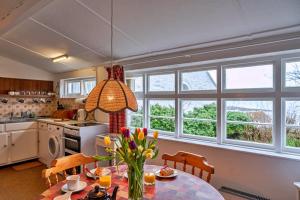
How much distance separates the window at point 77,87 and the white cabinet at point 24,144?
3.72 feet

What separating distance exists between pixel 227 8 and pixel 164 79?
158cm

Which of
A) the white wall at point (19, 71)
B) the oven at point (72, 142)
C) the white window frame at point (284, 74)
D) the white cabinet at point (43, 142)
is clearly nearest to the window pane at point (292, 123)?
the white window frame at point (284, 74)

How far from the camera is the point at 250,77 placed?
2332mm

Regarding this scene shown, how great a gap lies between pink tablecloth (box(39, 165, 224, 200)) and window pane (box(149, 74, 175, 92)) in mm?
1713

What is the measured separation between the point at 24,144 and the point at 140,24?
3527mm

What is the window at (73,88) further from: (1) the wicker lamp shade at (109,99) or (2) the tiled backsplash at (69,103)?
(1) the wicker lamp shade at (109,99)

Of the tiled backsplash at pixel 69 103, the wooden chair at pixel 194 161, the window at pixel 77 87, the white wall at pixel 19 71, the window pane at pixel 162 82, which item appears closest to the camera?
the wooden chair at pixel 194 161

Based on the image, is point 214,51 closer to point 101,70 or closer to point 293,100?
point 293,100

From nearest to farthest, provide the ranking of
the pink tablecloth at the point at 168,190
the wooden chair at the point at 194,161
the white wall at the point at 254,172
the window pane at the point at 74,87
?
the pink tablecloth at the point at 168,190
the wooden chair at the point at 194,161
the white wall at the point at 254,172
the window pane at the point at 74,87

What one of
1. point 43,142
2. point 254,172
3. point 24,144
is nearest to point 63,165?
point 254,172

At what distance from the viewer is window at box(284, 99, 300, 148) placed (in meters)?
2.06

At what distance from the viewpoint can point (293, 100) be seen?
6.76ft

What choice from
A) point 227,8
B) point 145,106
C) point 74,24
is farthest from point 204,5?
point 145,106

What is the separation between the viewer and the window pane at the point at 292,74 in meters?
2.03
